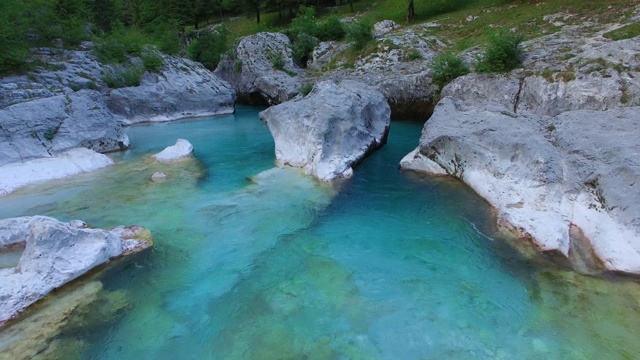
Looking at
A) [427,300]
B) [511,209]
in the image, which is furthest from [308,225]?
[511,209]

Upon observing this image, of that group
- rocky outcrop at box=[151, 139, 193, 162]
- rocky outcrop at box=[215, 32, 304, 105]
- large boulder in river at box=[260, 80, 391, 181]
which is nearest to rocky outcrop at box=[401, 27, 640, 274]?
large boulder in river at box=[260, 80, 391, 181]

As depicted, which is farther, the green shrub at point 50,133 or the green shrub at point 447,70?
the green shrub at point 447,70

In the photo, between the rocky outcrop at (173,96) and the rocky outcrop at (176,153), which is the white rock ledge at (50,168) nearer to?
the rocky outcrop at (176,153)

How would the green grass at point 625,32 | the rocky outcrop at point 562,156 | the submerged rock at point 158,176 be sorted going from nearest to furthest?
the rocky outcrop at point 562,156
the submerged rock at point 158,176
the green grass at point 625,32

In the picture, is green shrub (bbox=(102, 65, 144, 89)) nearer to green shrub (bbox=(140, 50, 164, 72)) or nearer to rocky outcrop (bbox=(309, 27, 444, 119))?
green shrub (bbox=(140, 50, 164, 72))

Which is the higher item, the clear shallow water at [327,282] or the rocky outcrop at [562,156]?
the rocky outcrop at [562,156]

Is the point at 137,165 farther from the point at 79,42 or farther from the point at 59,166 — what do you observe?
the point at 79,42

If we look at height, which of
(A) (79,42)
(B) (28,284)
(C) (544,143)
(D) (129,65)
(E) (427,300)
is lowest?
(E) (427,300)

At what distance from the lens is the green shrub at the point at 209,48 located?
4144 cm

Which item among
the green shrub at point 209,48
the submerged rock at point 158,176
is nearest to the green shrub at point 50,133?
the submerged rock at point 158,176

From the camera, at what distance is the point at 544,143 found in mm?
11758

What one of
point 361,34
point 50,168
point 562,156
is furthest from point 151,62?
point 562,156

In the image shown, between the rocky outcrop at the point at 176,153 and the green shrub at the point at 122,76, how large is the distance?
40.9 ft

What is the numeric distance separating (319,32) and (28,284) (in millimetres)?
31405
